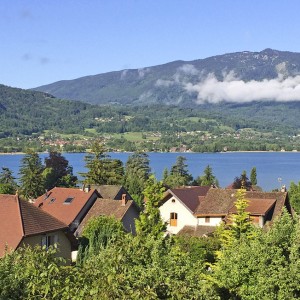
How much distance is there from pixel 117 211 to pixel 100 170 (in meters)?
29.2

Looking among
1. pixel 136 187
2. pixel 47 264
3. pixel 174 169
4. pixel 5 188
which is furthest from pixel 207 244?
pixel 174 169

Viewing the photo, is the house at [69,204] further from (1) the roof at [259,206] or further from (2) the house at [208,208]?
(1) the roof at [259,206]

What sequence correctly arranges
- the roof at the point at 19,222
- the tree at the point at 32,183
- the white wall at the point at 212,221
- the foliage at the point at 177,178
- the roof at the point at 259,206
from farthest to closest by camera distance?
the foliage at the point at 177,178
the tree at the point at 32,183
the white wall at the point at 212,221
the roof at the point at 259,206
the roof at the point at 19,222

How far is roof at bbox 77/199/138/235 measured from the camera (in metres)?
38.7

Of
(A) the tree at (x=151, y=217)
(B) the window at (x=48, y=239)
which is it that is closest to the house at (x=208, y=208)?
(A) the tree at (x=151, y=217)

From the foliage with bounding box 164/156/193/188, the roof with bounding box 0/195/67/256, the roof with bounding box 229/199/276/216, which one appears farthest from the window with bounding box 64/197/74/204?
the foliage with bounding box 164/156/193/188

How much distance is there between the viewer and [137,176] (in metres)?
84.1

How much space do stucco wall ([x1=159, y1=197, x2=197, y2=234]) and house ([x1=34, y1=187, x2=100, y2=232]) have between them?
5.65 metres

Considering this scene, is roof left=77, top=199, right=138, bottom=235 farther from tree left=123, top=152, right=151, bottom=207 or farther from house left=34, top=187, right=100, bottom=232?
tree left=123, top=152, right=151, bottom=207

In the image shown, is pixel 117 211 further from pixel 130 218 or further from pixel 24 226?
pixel 24 226

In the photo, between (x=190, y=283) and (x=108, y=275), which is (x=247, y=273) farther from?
(x=108, y=275)

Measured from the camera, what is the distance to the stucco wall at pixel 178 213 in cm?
3991

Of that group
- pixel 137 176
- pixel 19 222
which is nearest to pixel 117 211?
pixel 19 222

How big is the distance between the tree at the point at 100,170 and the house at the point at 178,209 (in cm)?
2672
